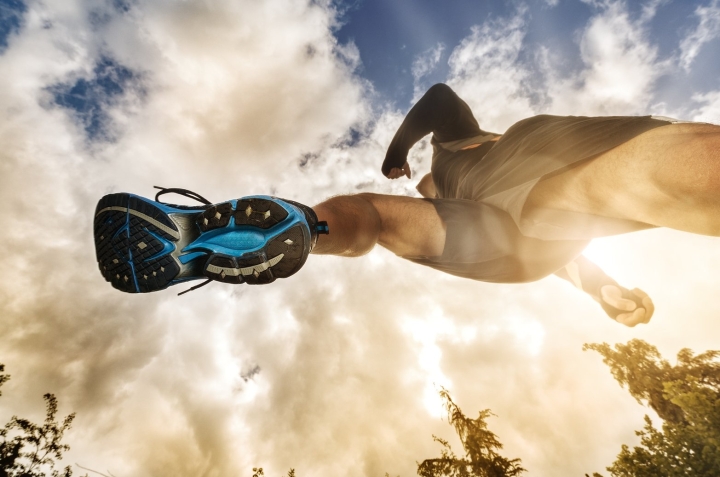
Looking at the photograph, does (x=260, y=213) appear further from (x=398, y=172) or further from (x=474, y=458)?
(x=474, y=458)

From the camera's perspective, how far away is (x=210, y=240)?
1.35 meters

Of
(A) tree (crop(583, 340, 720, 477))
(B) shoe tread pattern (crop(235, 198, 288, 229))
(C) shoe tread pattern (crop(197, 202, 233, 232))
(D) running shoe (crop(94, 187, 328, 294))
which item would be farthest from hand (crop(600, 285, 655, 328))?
(A) tree (crop(583, 340, 720, 477))

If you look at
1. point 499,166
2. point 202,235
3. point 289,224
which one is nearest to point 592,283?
point 499,166

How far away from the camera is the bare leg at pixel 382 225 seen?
151 cm

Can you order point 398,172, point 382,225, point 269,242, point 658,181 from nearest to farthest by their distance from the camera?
point 658,181, point 269,242, point 382,225, point 398,172

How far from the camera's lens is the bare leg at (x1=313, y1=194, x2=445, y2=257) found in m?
1.51

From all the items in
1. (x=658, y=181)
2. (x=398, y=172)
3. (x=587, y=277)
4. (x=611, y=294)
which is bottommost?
(x=658, y=181)

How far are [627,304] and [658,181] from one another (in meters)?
2.37

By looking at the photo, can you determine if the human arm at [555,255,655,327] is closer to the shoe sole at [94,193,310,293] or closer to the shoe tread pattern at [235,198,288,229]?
the shoe sole at [94,193,310,293]

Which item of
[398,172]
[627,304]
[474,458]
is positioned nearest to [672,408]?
[474,458]

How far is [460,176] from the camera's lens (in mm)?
2480

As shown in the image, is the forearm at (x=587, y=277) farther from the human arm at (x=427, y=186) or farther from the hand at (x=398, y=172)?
the hand at (x=398, y=172)

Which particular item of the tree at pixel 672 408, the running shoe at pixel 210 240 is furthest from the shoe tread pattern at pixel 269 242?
the tree at pixel 672 408

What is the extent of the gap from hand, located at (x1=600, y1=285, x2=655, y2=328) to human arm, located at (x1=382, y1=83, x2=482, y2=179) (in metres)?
2.07
